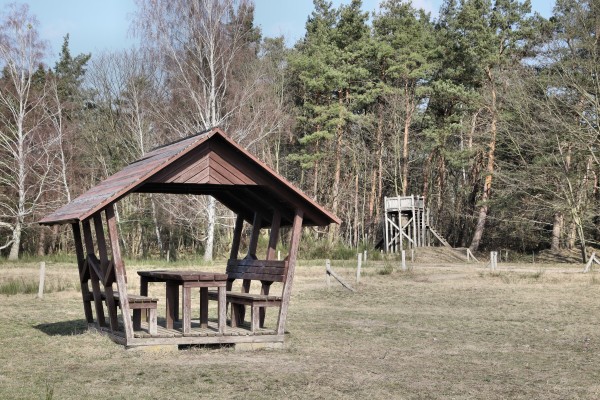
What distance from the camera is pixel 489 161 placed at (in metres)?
48.5

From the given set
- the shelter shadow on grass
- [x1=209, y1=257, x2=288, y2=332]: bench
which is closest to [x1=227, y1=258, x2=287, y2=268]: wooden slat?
[x1=209, y1=257, x2=288, y2=332]: bench

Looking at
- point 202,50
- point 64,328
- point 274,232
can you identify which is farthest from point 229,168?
point 202,50

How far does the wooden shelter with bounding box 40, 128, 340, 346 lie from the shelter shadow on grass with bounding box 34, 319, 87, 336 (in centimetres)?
48

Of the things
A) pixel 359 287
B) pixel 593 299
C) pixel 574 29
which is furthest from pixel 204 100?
pixel 593 299

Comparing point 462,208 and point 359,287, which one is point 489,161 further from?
point 359,287

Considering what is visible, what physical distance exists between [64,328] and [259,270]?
4445 mm

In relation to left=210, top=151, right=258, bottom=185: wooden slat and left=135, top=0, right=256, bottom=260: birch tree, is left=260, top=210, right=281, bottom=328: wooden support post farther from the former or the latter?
left=135, top=0, right=256, bottom=260: birch tree

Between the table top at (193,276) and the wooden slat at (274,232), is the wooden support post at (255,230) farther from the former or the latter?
the table top at (193,276)

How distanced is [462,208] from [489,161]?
781 centimetres

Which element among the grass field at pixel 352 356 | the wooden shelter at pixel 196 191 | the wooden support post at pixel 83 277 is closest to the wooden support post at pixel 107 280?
the wooden shelter at pixel 196 191

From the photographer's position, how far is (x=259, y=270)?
1466 centimetres

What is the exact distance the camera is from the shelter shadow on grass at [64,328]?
50.3 feet

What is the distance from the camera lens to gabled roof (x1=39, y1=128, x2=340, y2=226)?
511 inches

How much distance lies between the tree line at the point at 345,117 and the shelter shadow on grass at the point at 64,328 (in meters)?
22.1
